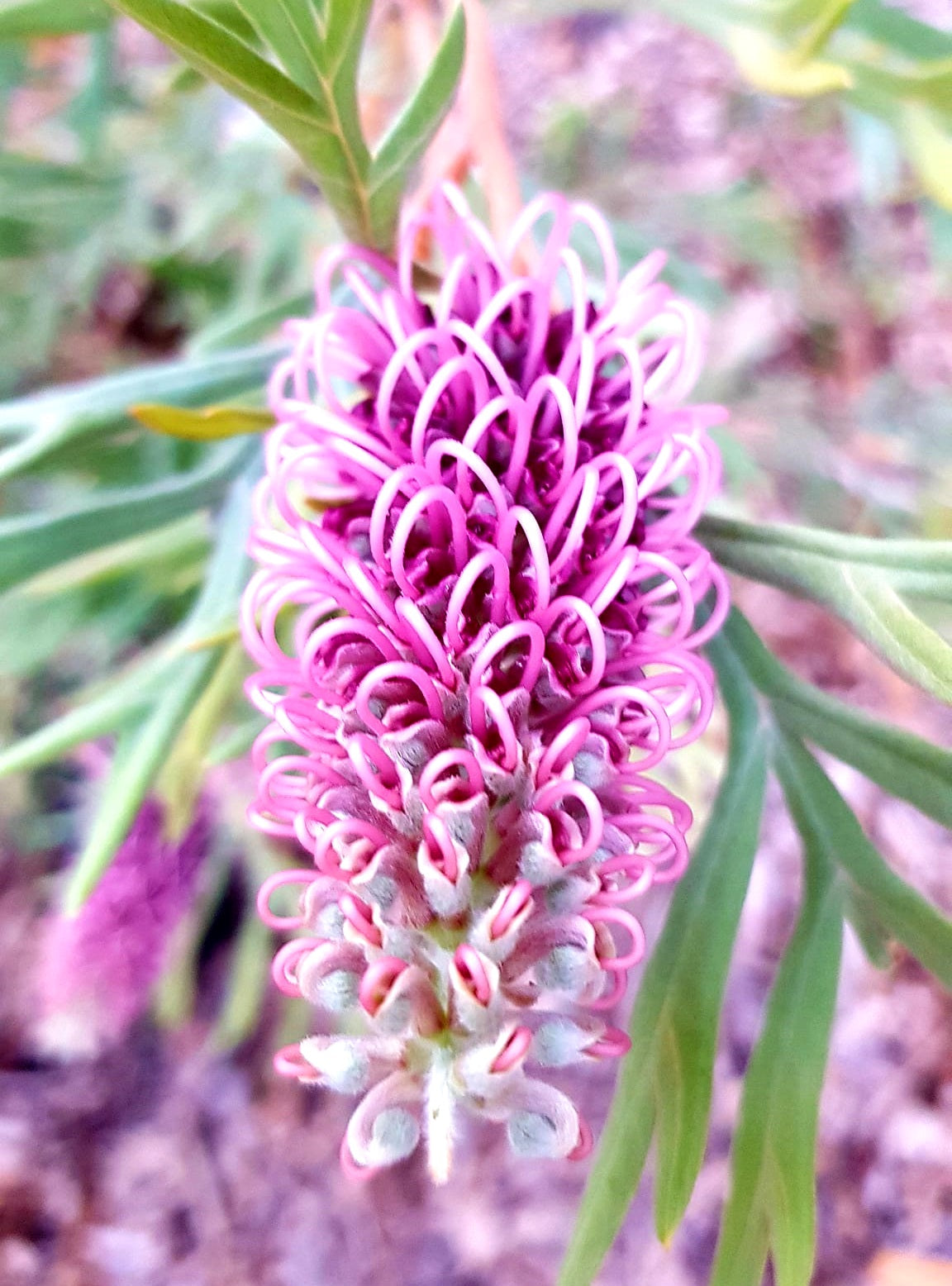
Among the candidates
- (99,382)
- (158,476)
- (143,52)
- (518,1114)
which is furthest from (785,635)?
(143,52)

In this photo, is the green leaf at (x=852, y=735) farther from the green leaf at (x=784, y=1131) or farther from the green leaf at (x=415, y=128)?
the green leaf at (x=415, y=128)

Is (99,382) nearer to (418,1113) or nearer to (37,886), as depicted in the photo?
(418,1113)

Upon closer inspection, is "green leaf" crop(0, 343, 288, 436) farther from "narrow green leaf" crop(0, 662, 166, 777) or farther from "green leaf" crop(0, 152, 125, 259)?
"green leaf" crop(0, 152, 125, 259)

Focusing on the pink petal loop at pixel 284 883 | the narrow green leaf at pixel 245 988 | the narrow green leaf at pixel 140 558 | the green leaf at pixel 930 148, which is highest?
the green leaf at pixel 930 148

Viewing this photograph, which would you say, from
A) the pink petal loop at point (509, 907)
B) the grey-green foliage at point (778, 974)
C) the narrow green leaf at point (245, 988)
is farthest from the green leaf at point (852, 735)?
the narrow green leaf at point (245, 988)

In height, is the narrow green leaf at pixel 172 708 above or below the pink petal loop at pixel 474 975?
below

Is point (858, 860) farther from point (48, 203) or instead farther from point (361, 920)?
point (48, 203)

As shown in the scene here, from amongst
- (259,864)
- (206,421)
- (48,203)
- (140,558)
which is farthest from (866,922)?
(48,203)
